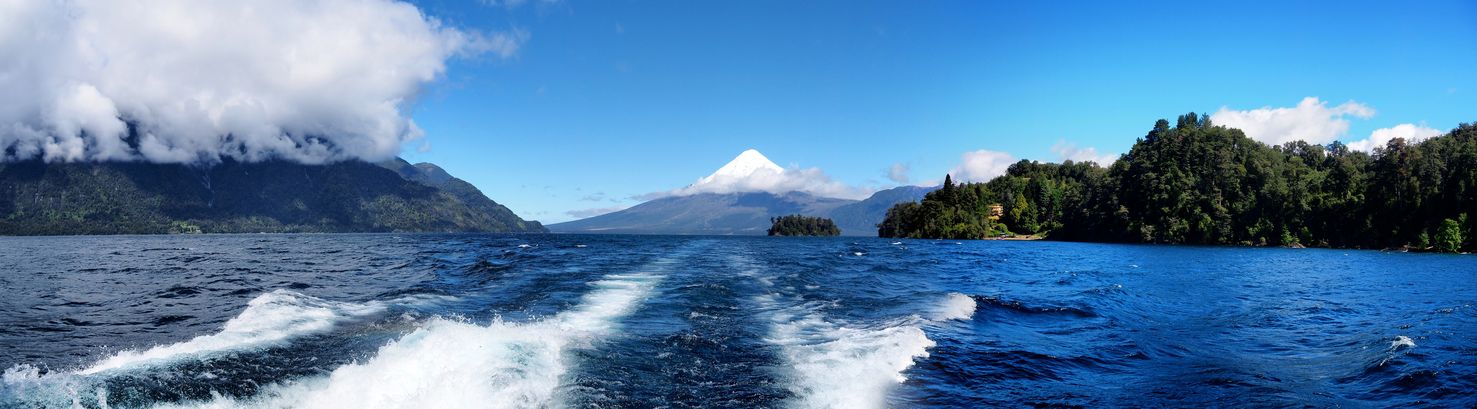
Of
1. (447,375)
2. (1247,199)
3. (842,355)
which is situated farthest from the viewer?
(1247,199)

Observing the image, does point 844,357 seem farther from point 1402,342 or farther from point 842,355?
point 1402,342

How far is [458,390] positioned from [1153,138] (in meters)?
156

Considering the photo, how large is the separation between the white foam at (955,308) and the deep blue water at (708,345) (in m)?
0.17

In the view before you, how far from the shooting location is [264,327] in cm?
1462

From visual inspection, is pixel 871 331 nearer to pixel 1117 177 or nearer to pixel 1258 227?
pixel 1258 227

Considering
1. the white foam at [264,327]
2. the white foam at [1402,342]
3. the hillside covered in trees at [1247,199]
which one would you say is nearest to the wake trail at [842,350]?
the white foam at [1402,342]

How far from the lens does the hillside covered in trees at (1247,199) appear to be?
79188 mm

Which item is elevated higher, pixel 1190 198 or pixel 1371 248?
pixel 1190 198

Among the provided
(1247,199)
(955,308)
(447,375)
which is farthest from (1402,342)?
(1247,199)

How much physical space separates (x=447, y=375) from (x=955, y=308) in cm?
1647

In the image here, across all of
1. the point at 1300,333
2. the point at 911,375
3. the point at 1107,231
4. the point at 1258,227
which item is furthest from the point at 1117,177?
the point at 911,375

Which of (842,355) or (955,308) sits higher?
(955,308)

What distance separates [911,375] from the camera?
12.9 meters

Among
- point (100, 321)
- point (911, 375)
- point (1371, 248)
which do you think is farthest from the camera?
→ point (1371, 248)
